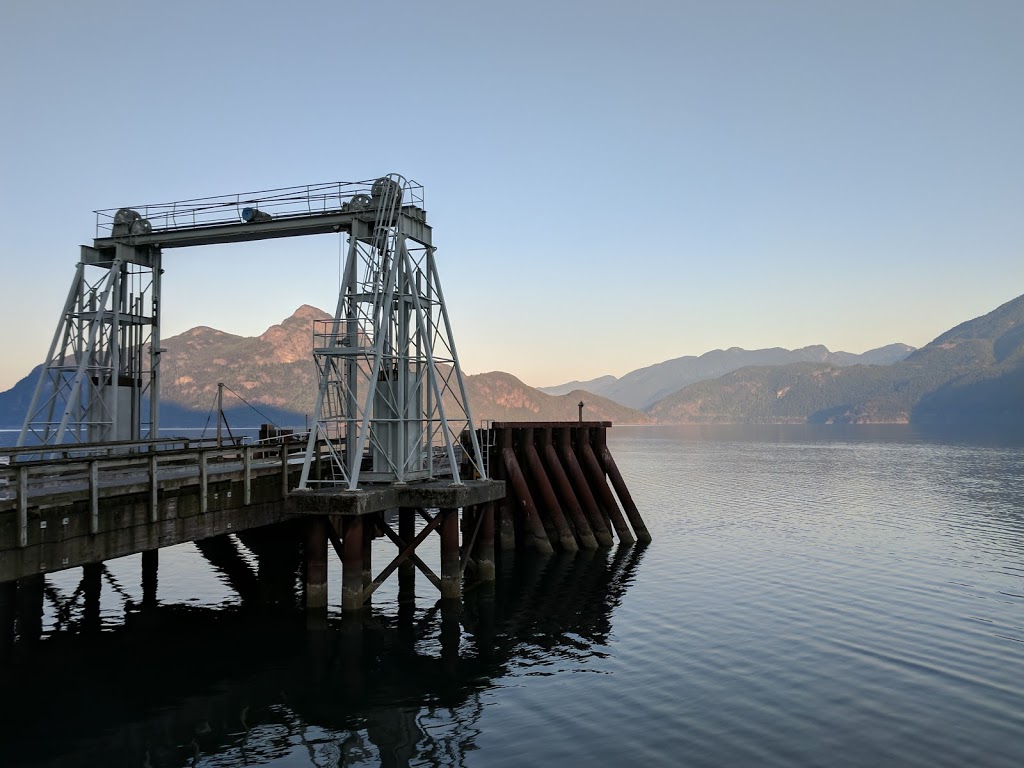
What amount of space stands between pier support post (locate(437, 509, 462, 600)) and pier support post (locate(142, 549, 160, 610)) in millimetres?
10366

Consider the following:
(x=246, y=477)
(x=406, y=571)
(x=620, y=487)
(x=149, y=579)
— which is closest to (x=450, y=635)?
(x=406, y=571)

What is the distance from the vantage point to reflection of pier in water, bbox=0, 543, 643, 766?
1542cm

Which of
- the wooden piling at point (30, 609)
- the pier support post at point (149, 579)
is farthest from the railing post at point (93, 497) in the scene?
the pier support post at point (149, 579)

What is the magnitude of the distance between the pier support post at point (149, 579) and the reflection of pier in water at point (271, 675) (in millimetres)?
87

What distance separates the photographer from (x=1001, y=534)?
43.2m

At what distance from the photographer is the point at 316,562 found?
2331cm

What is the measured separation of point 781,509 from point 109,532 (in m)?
47.0

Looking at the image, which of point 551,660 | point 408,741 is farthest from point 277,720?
point 551,660

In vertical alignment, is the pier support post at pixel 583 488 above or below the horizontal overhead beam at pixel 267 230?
below

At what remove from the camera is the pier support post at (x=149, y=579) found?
27.5 metres

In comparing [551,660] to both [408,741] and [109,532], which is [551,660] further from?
[109,532]

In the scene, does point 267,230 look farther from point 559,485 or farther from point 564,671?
point 564,671

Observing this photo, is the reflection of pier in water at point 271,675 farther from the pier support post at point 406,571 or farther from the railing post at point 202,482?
the railing post at point 202,482

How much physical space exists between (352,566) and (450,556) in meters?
3.42
